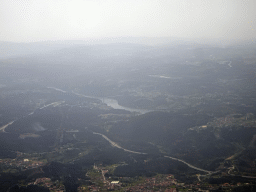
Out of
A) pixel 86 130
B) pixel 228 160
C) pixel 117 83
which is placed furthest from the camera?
pixel 117 83

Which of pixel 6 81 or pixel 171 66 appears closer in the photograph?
pixel 6 81

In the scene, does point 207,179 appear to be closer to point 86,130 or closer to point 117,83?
point 86,130

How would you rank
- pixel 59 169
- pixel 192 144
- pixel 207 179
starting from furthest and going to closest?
pixel 192 144, pixel 59 169, pixel 207 179

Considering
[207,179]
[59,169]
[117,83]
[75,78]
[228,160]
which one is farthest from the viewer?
[75,78]

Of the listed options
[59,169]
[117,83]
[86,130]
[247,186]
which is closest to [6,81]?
[117,83]

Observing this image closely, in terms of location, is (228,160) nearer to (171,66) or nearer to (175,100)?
(175,100)

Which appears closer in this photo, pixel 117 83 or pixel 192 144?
pixel 192 144

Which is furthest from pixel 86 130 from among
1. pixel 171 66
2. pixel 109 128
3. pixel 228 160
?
pixel 171 66

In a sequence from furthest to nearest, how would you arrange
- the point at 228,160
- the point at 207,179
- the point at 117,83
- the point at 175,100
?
the point at 117,83, the point at 175,100, the point at 228,160, the point at 207,179
